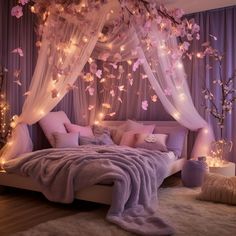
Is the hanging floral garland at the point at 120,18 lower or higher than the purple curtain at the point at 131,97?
higher

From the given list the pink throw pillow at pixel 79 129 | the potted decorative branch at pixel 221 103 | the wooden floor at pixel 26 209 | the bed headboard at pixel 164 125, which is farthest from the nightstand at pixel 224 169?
the pink throw pillow at pixel 79 129

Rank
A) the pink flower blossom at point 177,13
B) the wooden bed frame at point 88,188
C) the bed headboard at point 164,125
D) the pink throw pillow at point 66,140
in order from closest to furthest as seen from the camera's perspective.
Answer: the wooden bed frame at point 88,188
the pink flower blossom at point 177,13
the pink throw pillow at point 66,140
the bed headboard at point 164,125

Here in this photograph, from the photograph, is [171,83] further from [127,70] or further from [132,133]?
[127,70]

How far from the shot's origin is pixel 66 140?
454 cm

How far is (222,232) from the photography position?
2590mm

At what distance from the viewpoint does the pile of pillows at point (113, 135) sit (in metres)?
4.54

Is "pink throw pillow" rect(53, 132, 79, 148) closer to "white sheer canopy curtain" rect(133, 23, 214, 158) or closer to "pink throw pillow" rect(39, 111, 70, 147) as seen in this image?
"pink throw pillow" rect(39, 111, 70, 147)

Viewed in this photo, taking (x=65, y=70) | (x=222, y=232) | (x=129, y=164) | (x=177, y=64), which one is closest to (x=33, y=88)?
(x=65, y=70)

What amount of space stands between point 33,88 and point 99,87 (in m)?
1.84

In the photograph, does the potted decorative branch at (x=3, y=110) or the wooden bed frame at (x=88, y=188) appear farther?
the potted decorative branch at (x=3, y=110)

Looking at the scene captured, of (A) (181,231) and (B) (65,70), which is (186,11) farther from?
(A) (181,231)

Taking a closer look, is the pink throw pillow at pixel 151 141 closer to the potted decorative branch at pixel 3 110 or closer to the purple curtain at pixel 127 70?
the purple curtain at pixel 127 70

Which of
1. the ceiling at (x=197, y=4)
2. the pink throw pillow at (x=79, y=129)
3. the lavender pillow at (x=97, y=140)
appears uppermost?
the ceiling at (x=197, y=4)

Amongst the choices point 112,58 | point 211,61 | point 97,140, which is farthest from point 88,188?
point 211,61
